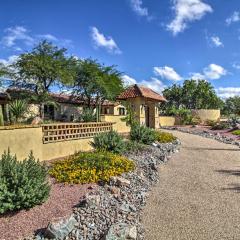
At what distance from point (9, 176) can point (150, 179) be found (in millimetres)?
4431

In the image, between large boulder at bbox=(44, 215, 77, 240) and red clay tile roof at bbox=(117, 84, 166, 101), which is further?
red clay tile roof at bbox=(117, 84, 166, 101)

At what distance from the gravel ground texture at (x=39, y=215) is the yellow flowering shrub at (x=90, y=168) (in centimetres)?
80

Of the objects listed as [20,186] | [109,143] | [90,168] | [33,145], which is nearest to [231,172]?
[109,143]

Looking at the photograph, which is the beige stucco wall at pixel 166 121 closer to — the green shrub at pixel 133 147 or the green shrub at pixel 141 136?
the green shrub at pixel 141 136

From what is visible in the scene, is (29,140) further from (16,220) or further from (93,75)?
(93,75)

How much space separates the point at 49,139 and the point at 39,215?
16.9ft

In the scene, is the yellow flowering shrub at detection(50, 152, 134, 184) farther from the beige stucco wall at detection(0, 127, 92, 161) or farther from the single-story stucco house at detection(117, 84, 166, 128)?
the single-story stucco house at detection(117, 84, 166, 128)

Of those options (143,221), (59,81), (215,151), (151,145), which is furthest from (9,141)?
(59,81)

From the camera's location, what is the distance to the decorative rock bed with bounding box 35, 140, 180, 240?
540 centimetres

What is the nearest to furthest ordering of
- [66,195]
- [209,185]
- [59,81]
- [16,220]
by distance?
[16,220] < [66,195] < [209,185] < [59,81]

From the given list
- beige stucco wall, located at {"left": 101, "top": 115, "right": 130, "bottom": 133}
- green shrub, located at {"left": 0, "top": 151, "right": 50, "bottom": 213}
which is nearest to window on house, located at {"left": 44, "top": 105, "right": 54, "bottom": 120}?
beige stucco wall, located at {"left": 101, "top": 115, "right": 130, "bottom": 133}

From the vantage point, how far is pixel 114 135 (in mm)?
11820

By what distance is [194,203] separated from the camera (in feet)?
24.0

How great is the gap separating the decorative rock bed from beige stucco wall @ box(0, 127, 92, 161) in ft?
10.4
